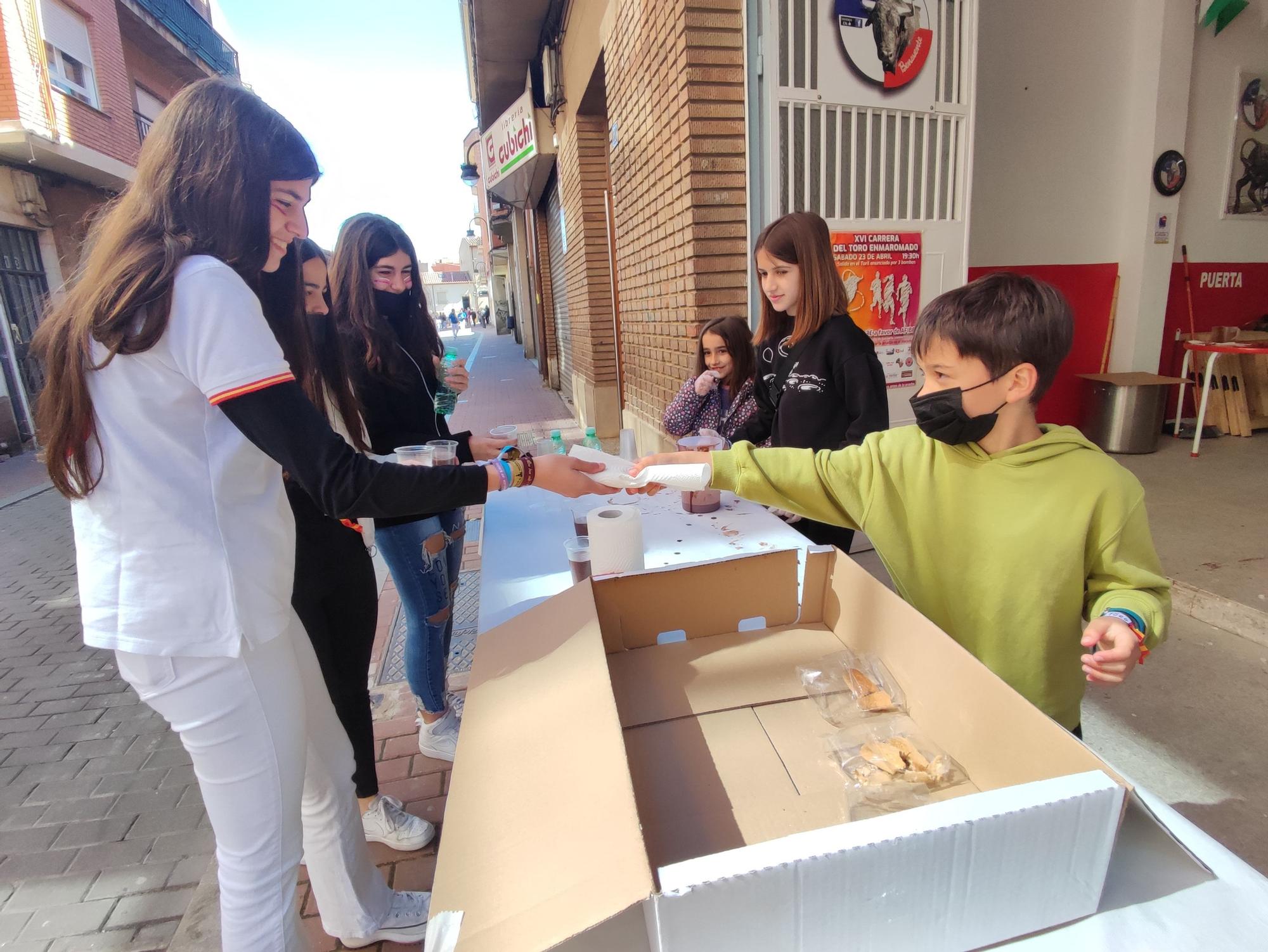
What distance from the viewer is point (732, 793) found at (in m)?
1.07

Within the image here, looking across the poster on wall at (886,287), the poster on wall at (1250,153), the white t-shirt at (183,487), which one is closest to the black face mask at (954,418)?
the white t-shirt at (183,487)

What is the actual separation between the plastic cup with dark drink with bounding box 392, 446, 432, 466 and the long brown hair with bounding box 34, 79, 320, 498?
737 millimetres

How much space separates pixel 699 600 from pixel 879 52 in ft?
12.5

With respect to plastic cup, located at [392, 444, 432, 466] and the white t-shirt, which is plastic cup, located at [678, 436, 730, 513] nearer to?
plastic cup, located at [392, 444, 432, 466]

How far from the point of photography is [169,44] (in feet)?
47.5

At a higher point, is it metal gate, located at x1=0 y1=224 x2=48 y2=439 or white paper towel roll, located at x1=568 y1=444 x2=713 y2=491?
metal gate, located at x1=0 y1=224 x2=48 y2=439

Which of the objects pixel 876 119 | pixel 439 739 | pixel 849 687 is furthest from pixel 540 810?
pixel 876 119

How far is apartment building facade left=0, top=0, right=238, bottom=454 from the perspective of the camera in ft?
31.9

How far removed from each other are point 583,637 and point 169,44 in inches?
752

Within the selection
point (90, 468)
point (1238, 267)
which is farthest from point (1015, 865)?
point (1238, 267)

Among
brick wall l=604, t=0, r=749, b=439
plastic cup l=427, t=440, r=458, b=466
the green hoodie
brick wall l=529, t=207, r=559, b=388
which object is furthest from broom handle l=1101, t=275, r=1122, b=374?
brick wall l=529, t=207, r=559, b=388

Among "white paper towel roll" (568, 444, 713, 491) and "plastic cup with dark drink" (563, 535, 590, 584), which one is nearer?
"white paper towel roll" (568, 444, 713, 491)

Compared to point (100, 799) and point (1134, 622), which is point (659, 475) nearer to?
point (1134, 622)

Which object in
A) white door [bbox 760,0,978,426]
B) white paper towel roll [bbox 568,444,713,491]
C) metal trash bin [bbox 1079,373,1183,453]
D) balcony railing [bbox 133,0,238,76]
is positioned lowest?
metal trash bin [bbox 1079,373,1183,453]
